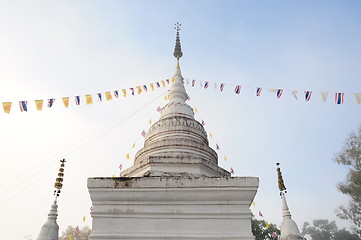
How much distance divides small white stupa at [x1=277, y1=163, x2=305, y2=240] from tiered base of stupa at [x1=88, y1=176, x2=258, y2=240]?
141 inches

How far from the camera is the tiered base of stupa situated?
297 inches

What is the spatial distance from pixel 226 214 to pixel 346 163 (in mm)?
20333

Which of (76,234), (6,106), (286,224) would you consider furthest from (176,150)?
(76,234)

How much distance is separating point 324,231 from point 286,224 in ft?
168

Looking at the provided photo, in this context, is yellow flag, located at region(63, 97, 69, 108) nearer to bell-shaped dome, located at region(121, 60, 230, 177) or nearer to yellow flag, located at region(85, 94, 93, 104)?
yellow flag, located at region(85, 94, 93, 104)

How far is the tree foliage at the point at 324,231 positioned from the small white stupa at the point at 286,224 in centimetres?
3991

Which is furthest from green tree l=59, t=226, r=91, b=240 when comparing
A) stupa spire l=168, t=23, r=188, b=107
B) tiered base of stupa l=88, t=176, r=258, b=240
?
tiered base of stupa l=88, t=176, r=258, b=240

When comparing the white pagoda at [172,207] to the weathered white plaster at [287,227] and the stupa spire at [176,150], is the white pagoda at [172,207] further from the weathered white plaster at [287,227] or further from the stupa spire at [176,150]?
the weathered white plaster at [287,227]

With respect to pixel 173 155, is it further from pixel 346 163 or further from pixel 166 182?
pixel 346 163

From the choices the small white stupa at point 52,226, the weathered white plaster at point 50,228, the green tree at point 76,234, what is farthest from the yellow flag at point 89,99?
the green tree at point 76,234

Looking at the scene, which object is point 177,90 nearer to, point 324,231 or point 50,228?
point 50,228

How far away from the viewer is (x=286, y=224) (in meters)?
10.6

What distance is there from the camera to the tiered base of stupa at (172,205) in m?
7.53

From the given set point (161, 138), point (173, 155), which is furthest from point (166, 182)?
point (161, 138)
